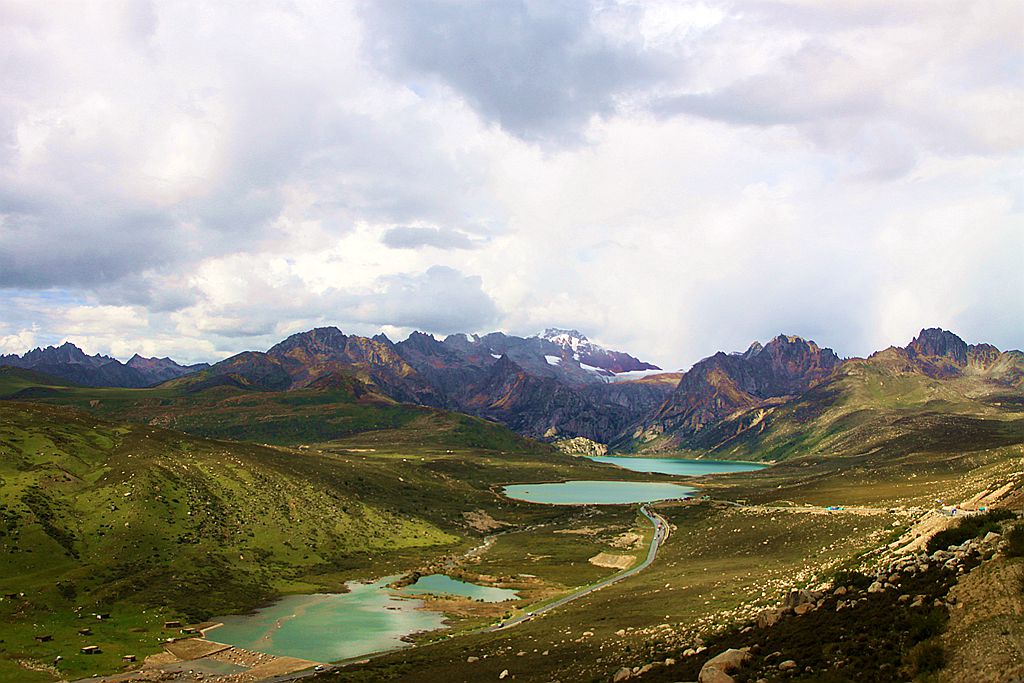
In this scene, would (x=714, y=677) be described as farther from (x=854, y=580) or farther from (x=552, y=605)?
(x=552, y=605)

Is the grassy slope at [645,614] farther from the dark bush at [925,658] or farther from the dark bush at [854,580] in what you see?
the dark bush at [925,658]

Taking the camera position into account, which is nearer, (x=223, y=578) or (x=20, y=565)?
(x=20, y=565)

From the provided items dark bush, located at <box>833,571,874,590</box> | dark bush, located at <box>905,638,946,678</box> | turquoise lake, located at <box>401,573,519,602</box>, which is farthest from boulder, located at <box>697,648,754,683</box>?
turquoise lake, located at <box>401,573,519,602</box>

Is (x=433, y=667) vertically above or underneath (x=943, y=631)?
underneath

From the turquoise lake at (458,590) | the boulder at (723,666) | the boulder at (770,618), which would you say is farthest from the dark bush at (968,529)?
the turquoise lake at (458,590)

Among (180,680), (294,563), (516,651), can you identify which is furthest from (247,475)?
(516,651)

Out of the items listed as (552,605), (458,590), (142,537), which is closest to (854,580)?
(552,605)

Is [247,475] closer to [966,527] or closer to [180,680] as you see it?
[180,680]

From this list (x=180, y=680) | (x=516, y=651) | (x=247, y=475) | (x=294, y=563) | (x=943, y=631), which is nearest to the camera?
(x=943, y=631)
